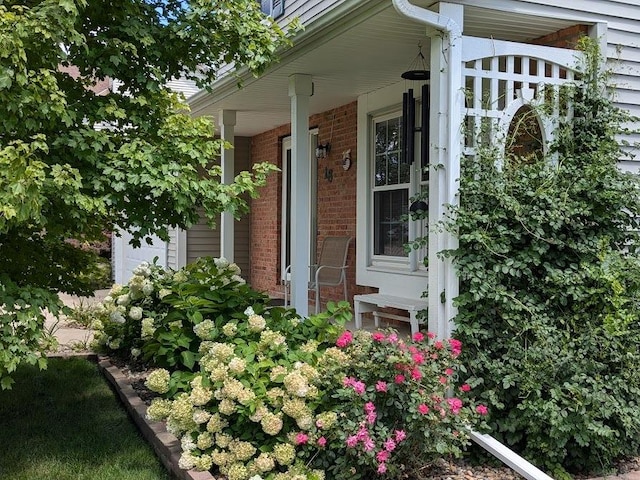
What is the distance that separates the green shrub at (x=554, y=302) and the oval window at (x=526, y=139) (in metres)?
0.14

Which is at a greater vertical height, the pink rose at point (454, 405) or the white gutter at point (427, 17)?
the white gutter at point (427, 17)

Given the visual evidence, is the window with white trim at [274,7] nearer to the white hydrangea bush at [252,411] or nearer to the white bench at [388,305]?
the white bench at [388,305]

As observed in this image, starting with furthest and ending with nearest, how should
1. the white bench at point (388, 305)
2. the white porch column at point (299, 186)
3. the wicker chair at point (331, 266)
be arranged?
the wicker chair at point (331, 266), the white porch column at point (299, 186), the white bench at point (388, 305)

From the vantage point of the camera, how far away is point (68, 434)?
4355mm

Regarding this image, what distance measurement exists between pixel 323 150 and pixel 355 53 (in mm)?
2837

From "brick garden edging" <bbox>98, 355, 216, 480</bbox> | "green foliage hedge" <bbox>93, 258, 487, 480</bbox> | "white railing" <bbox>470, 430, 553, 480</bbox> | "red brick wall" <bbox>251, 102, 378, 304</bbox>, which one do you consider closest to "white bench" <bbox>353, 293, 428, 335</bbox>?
"red brick wall" <bbox>251, 102, 378, 304</bbox>

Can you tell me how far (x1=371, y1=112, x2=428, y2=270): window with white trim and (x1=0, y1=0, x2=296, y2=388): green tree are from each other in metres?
2.59

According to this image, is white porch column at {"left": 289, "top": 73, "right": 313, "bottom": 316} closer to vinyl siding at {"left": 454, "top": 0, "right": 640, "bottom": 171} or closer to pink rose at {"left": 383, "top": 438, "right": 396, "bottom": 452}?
vinyl siding at {"left": 454, "top": 0, "right": 640, "bottom": 171}

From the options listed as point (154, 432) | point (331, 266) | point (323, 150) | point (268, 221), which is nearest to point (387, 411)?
point (154, 432)

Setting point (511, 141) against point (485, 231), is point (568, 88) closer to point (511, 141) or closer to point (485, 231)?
point (511, 141)

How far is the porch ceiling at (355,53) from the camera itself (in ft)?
14.9

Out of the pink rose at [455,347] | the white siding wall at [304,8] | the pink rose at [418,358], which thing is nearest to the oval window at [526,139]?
the pink rose at [455,347]

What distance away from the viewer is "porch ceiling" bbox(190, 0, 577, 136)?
455cm

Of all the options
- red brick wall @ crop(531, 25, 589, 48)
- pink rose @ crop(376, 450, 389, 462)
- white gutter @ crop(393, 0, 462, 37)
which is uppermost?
red brick wall @ crop(531, 25, 589, 48)
